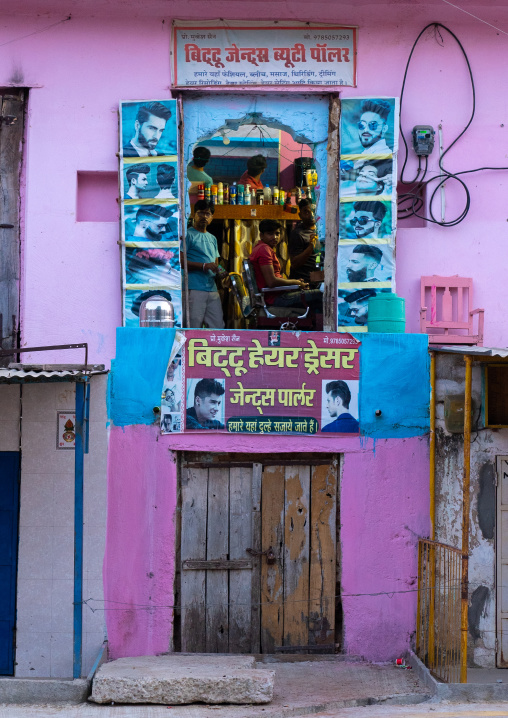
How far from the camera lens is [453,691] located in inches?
296

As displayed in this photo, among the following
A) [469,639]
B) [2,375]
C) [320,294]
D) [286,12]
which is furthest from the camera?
[320,294]

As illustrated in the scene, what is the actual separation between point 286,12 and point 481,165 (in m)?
2.57

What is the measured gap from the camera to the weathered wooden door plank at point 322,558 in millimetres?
8758

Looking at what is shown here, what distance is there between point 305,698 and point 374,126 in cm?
553

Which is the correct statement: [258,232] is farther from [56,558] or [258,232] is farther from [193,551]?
[56,558]

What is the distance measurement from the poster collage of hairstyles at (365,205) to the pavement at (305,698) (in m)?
3.33

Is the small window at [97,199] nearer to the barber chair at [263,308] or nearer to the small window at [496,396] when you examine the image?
the barber chair at [263,308]

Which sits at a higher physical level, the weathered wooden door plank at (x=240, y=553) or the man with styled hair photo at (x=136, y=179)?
the man with styled hair photo at (x=136, y=179)

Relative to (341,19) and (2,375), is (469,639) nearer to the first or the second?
(2,375)

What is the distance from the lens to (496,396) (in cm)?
882

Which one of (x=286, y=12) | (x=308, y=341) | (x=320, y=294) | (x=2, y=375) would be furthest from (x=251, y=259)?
(x=2, y=375)

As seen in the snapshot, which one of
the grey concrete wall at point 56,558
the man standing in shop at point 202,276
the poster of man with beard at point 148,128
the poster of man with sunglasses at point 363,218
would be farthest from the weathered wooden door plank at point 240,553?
the poster of man with beard at point 148,128

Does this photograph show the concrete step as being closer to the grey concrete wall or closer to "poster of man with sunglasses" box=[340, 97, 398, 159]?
the grey concrete wall

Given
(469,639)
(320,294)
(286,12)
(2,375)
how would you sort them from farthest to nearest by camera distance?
(320,294)
(286,12)
(469,639)
(2,375)
